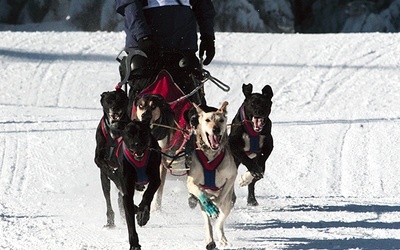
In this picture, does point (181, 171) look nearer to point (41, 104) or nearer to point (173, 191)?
point (173, 191)

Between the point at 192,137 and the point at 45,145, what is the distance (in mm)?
4550

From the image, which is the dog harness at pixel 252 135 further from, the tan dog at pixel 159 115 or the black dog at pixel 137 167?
the black dog at pixel 137 167

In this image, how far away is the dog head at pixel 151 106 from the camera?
23.2 ft

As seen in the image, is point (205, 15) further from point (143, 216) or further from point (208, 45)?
point (143, 216)

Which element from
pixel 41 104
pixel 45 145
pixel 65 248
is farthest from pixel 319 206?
pixel 41 104

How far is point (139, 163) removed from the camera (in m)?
6.01

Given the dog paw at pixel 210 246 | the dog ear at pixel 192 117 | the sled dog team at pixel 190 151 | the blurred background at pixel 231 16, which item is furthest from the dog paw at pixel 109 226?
the blurred background at pixel 231 16

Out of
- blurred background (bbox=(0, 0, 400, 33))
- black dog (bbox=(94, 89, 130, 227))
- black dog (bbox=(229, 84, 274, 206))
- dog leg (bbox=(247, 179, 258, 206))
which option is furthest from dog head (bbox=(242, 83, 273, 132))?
blurred background (bbox=(0, 0, 400, 33))

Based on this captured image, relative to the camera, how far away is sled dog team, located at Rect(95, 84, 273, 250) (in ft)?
19.7

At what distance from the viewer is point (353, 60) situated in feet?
51.2

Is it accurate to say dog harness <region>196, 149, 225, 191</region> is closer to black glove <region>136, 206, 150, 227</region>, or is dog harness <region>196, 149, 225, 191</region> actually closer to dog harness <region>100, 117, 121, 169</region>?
black glove <region>136, 206, 150, 227</region>

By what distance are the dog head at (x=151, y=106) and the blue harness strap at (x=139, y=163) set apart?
994 millimetres

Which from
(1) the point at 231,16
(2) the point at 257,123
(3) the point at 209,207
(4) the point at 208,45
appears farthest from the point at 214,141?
(1) the point at 231,16

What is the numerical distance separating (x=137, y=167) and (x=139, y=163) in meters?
0.03
